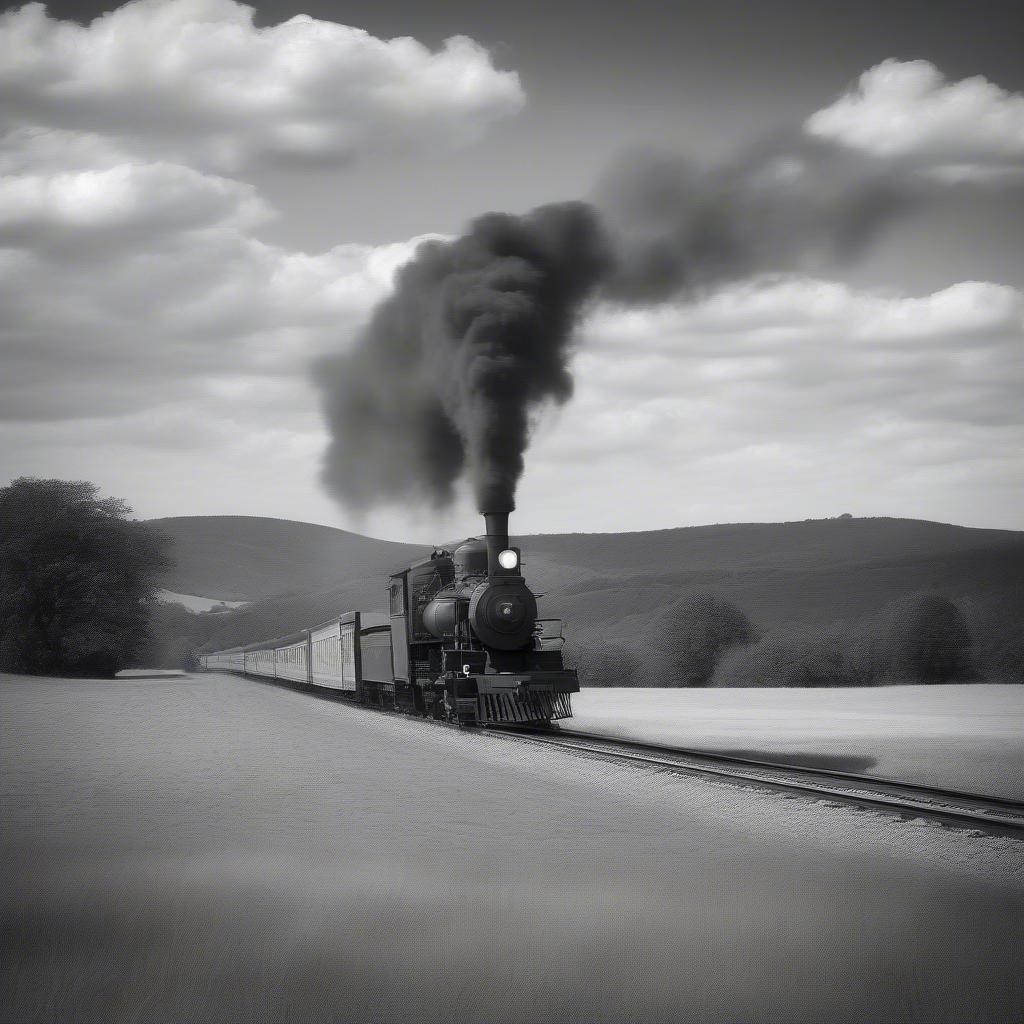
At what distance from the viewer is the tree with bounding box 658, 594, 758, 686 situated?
168ft

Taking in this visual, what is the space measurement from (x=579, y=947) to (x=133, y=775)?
9.41m

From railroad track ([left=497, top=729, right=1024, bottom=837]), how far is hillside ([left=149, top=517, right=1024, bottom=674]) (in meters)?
36.8

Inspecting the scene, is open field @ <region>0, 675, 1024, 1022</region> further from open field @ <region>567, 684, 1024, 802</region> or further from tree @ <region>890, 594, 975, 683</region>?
tree @ <region>890, 594, 975, 683</region>

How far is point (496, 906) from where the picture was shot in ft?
21.6

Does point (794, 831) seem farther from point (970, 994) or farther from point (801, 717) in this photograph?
point (801, 717)

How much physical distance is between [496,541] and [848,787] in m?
8.57

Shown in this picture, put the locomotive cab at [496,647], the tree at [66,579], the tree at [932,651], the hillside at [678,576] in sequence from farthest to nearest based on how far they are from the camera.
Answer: the hillside at [678,576]
the tree at [66,579]
the tree at [932,651]
the locomotive cab at [496,647]

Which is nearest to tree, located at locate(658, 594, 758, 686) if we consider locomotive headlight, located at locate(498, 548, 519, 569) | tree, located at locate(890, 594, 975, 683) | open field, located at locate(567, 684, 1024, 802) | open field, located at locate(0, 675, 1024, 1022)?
tree, located at locate(890, 594, 975, 683)

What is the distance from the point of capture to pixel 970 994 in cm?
504

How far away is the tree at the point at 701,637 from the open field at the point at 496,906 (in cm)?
3958

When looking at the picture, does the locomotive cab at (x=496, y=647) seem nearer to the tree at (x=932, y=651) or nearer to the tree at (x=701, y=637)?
the tree at (x=932, y=651)

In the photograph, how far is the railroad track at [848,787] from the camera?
9445mm

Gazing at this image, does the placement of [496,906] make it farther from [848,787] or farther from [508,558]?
[508,558]

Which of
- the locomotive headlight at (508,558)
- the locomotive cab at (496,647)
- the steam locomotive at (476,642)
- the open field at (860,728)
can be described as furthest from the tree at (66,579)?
the locomotive headlight at (508,558)
